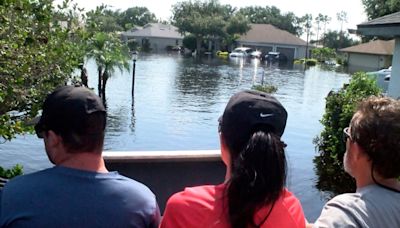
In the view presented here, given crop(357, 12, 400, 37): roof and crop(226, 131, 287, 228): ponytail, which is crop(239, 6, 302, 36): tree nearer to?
crop(357, 12, 400, 37): roof

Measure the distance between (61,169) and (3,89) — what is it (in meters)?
2.78

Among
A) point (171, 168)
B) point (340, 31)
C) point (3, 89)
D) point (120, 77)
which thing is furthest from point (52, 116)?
point (340, 31)

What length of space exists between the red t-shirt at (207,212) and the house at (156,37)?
88251 millimetres

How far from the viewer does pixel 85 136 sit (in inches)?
79.5

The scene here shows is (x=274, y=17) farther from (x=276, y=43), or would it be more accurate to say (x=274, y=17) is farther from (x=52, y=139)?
(x=52, y=139)

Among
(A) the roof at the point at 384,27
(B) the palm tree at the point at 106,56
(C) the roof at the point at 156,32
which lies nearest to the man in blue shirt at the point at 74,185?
(A) the roof at the point at 384,27

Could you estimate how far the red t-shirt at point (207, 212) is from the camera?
6.05 feet

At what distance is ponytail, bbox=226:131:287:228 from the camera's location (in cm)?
183

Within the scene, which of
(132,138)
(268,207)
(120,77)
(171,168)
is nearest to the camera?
(268,207)

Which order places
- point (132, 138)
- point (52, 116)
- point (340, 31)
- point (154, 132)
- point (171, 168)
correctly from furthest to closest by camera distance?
point (340, 31)
point (154, 132)
point (132, 138)
point (171, 168)
point (52, 116)

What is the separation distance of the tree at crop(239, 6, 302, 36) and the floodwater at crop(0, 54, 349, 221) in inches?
2930

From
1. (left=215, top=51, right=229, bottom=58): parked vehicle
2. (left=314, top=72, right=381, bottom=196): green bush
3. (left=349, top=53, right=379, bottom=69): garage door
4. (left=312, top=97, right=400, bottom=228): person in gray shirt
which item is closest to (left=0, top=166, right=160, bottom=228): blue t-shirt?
(left=312, top=97, right=400, bottom=228): person in gray shirt

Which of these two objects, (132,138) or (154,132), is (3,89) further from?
(154,132)

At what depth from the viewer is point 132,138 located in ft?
51.9
